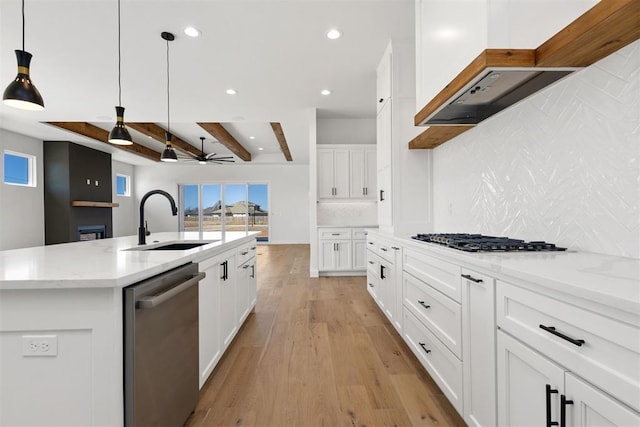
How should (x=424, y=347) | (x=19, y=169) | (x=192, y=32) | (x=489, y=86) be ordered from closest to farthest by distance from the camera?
(x=489, y=86)
(x=424, y=347)
(x=192, y=32)
(x=19, y=169)

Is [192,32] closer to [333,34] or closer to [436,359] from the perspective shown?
[333,34]

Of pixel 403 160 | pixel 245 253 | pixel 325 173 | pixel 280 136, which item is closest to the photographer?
pixel 245 253

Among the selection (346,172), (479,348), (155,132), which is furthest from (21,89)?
(155,132)

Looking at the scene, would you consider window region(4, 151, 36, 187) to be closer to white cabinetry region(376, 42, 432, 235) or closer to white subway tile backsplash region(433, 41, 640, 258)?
white cabinetry region(376, 42, 432, 235)

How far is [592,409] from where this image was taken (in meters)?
0.78

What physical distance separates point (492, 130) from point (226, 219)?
10.0 m

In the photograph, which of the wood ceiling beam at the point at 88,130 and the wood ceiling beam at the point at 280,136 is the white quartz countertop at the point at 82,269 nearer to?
the wood ceiling beam at the point at 280,136

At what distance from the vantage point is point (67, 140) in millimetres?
7066

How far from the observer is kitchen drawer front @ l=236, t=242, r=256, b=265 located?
8.63 feet

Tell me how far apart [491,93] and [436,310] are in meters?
1.29

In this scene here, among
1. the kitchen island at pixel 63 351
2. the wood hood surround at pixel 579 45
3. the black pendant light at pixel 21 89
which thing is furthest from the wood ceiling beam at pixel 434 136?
the black pendant light at pixel 21 89

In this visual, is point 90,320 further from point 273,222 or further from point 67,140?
point 273,222

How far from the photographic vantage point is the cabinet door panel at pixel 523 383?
2.97ft

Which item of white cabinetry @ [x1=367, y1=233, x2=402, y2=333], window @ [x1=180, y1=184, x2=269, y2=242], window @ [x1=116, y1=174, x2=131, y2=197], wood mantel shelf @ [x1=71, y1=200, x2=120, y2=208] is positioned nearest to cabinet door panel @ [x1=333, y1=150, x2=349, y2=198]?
white cabinetry @ [x1=367, y1=233, x2=402, y2=333]
